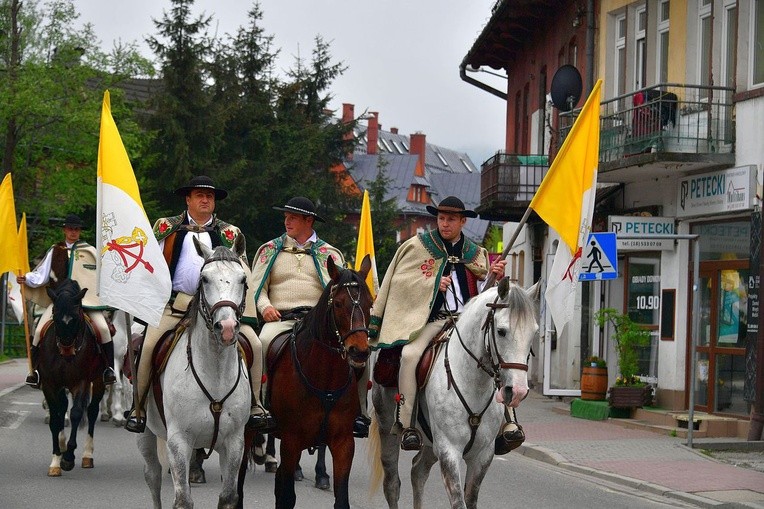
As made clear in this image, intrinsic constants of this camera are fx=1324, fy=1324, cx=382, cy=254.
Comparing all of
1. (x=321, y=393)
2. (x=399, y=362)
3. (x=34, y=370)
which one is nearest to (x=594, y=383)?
(x=34, y=370)

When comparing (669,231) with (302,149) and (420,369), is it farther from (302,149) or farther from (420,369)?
(302,149)

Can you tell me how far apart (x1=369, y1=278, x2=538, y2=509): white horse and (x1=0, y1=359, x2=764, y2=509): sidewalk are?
430 centimetres

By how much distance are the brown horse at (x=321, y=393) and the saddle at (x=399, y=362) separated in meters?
0.52

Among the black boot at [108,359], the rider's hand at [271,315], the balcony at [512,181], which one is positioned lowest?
the black boot at [108,359]

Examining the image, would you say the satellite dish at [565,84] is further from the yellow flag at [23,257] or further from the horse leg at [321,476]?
the horse leg at [321,476]

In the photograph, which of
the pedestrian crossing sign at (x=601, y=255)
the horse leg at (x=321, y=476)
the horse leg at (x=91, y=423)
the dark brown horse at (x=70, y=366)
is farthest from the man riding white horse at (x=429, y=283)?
the pedestrian crossing sign at (x=601, y=255)

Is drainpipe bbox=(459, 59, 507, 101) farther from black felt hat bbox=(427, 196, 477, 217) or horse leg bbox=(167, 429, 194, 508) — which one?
horse leg bbox=(167, 429, 194, 508)

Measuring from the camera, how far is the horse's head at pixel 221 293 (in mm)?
8367

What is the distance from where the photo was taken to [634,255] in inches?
958

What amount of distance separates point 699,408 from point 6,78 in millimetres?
25765

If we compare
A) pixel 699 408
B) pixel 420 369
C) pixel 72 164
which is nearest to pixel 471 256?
pixel 420 369

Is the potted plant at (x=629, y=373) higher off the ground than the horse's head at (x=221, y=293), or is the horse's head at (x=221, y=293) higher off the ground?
the horse's head at (x=221, y=293)

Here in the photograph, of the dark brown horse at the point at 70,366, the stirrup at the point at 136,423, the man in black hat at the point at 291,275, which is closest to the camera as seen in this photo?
the stirrup at the point at 136,423

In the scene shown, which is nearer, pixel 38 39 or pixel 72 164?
pixel 38 39
